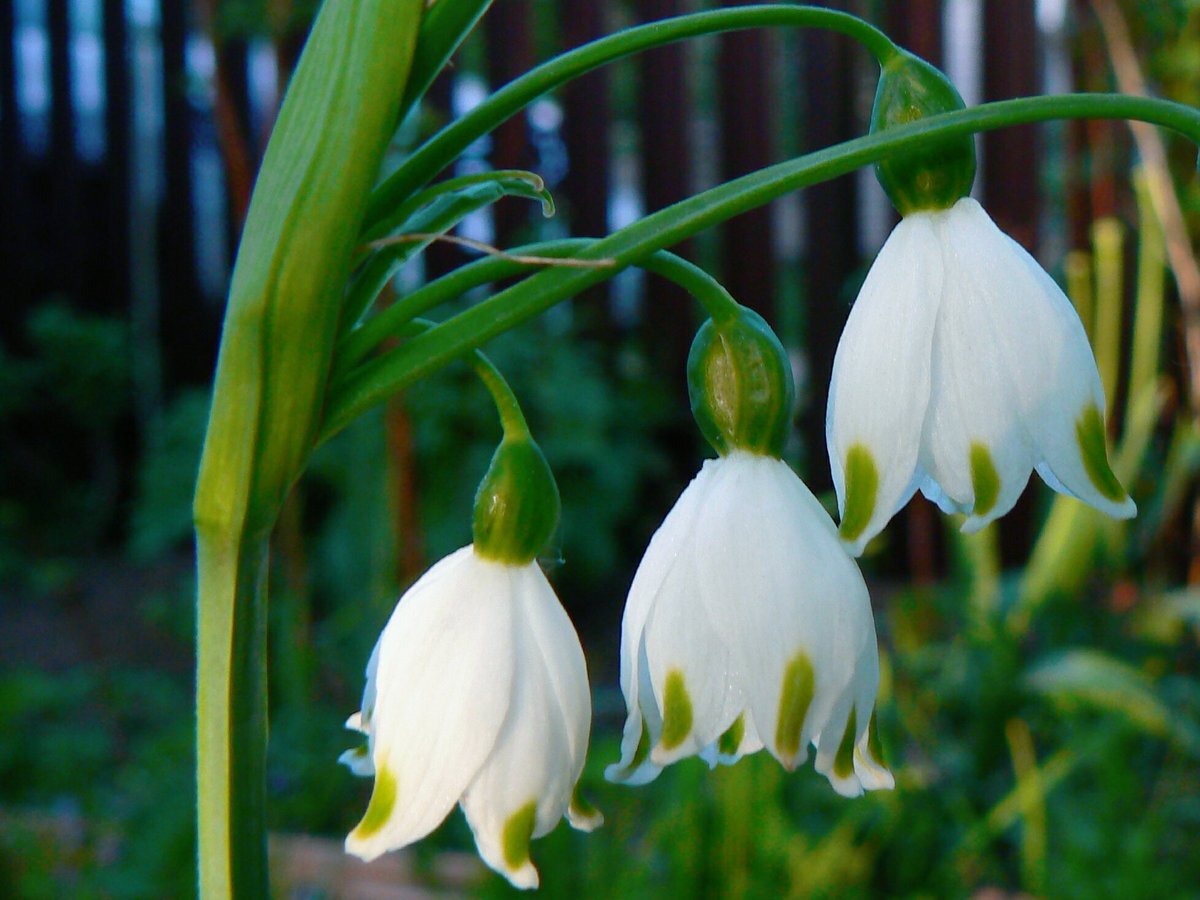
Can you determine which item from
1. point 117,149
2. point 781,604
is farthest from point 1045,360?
point 117,149

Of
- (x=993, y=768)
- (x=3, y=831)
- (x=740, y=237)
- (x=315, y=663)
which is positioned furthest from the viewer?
(x=740, y=237)

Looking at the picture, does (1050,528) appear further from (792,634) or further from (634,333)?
(792,634)

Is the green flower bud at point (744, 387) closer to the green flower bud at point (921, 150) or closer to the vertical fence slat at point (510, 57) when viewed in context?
the green flower bud at point (921, 150)

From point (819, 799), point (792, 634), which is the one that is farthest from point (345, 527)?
point (792, 634)

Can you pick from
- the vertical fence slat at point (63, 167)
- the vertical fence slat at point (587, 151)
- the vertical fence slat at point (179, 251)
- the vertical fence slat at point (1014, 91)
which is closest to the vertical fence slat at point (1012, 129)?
the vertical fence slat at point (1014, 91)

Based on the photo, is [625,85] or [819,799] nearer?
[819,799]

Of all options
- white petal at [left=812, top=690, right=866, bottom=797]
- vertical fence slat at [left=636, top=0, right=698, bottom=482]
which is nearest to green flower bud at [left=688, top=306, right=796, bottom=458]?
white petal at [left=812, top=690, right=866, bottom=797]

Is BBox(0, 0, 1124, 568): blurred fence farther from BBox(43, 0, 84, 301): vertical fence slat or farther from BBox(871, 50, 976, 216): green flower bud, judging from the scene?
BBox(871, 50, 976, 216): green flower bud
